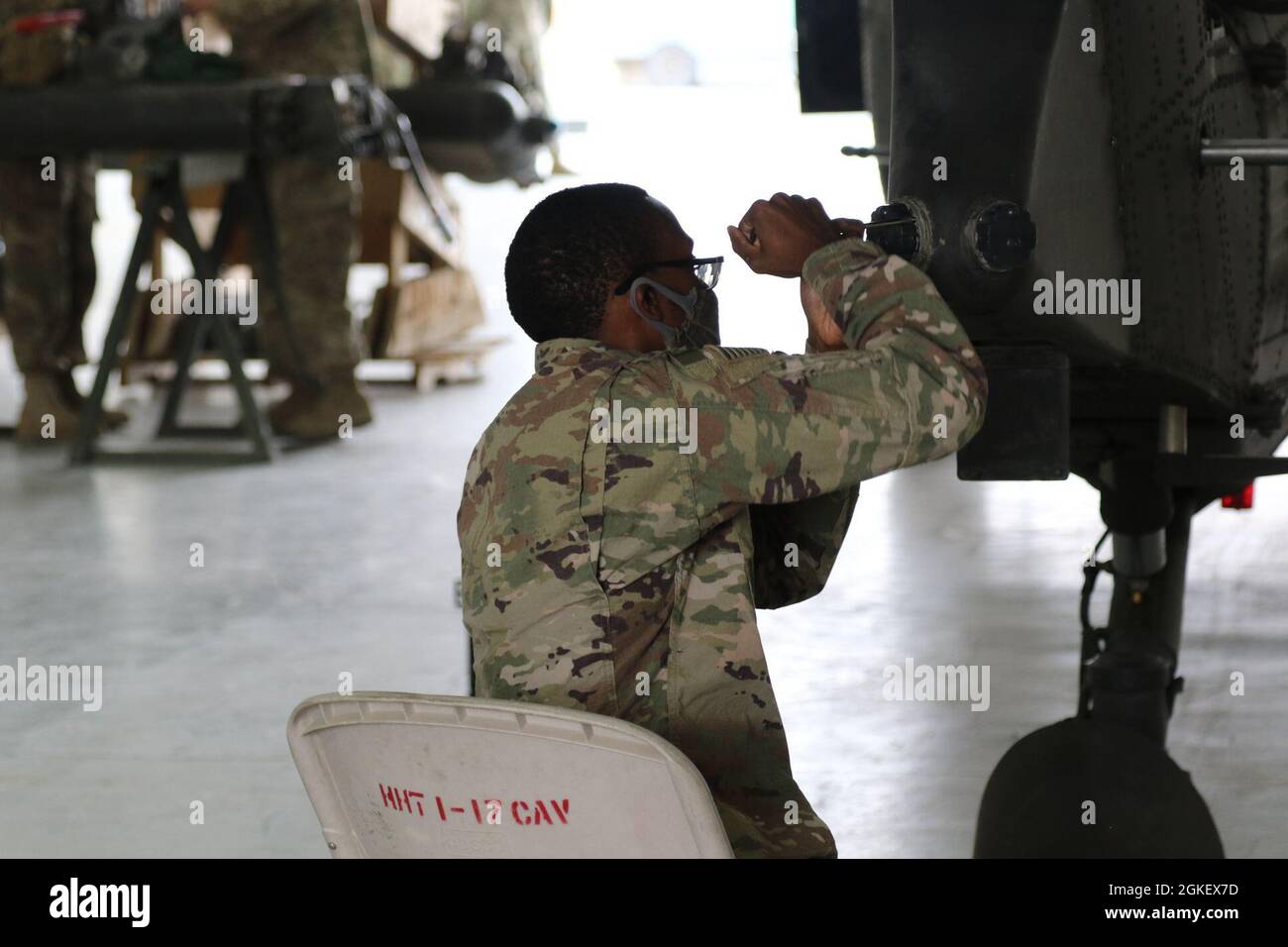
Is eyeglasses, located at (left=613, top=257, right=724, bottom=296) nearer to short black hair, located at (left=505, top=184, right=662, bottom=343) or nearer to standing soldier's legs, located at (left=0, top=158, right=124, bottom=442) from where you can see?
short black hair, located at (left=505, top=184, right=662, bottom=343)

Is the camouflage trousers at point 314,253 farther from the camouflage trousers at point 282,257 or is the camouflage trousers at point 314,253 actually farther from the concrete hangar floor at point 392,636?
the concrete hangar floor at point 392,636

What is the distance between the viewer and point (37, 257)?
7496 mm

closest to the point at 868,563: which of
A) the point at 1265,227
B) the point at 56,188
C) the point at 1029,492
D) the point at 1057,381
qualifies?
the point at 1029,492

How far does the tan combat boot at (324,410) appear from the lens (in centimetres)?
745

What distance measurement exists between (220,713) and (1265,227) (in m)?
2.53

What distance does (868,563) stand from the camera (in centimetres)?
514

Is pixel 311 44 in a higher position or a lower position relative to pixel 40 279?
higher

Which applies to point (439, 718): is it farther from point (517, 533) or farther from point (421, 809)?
point (517, 533)

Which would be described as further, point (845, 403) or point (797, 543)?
point (797, 543)

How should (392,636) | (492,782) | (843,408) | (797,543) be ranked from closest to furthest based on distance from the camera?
(492,782) < (843,408) < (797,543) < (392,636)

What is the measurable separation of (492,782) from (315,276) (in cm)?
637
